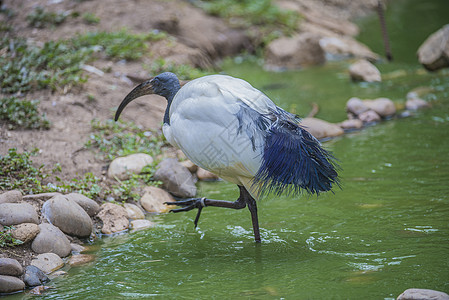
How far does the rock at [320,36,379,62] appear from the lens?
40.4 feet

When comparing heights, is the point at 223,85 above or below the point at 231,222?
above

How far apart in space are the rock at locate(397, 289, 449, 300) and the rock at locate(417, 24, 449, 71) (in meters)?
6.81

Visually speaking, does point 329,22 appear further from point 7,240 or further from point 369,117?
point 7,240

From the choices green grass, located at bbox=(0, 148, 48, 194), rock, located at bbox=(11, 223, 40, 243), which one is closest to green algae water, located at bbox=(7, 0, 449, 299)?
rock, located at bbox=(11, 223, 40, 243)

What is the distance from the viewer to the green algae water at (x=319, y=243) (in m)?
3.86

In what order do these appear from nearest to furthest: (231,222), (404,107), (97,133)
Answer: (231,222), (97,133), (404,107)

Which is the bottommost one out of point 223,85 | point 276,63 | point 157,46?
point 276,63

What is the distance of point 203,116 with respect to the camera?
4305 mm

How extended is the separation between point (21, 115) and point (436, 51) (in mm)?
6975

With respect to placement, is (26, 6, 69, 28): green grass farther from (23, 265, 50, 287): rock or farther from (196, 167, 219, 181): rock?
(23, 265, 50, 287): rock

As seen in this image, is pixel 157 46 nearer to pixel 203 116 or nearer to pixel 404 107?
pixel 404 107

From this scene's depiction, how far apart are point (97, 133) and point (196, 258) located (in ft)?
9.14

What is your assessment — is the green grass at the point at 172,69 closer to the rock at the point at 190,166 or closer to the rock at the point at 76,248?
the rock at the point at 190,166

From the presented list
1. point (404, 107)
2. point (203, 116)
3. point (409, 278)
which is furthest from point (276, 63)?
point (409, 278)
